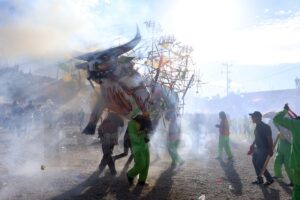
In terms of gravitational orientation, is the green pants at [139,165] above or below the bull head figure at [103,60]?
below

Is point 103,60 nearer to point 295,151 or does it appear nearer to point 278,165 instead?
point 295,151

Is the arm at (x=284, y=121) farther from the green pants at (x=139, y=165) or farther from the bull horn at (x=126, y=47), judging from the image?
the bull horn at (x=126, y=47)

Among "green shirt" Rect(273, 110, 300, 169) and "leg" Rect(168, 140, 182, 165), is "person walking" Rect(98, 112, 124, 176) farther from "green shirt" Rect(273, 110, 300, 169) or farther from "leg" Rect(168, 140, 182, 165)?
"green shirt" Rect(273, 110, 300, 169)

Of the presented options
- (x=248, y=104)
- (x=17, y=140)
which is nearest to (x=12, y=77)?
(x=17, y=140)

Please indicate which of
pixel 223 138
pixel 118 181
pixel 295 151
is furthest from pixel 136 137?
pixel 223 138

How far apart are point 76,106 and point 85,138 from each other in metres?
13.8

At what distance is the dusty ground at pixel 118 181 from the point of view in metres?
7.93

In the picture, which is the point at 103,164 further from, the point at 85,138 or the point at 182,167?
the point at 85,138

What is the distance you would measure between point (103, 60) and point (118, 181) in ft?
10.3

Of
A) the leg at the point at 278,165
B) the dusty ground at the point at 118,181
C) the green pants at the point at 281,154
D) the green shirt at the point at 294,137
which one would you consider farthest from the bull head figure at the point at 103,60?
the leg at the point at 278,165

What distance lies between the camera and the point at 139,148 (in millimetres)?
8781

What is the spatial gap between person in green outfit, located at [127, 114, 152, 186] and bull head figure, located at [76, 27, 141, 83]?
150cm

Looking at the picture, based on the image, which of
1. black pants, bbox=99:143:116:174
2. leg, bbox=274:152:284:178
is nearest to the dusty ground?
black pants, bbox=99:143:116:174

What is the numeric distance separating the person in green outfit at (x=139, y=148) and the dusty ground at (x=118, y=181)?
313 mm
